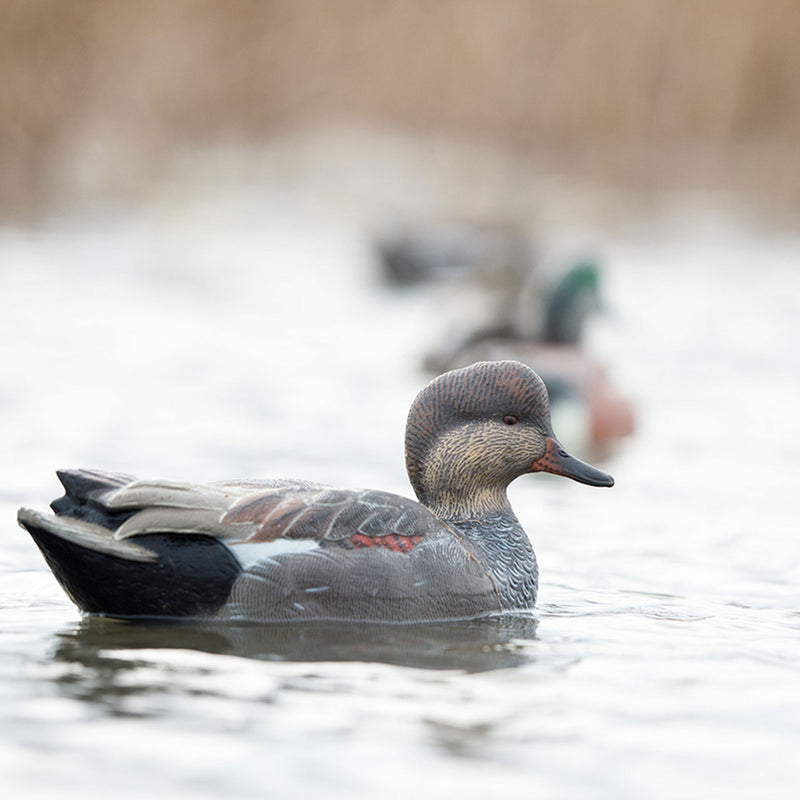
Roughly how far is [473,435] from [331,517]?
775mm

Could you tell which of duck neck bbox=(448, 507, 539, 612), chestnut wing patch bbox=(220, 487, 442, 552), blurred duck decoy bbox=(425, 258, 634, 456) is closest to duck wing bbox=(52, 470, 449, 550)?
chestnut wing patch bbox=(220, 487, 442, 552)

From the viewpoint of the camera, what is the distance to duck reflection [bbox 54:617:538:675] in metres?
4.82

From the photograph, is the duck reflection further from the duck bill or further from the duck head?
the duck bill

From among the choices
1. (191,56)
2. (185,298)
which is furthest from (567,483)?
(191,56)

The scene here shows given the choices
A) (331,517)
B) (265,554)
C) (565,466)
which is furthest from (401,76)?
(265,554)

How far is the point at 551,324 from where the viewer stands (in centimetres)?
1191

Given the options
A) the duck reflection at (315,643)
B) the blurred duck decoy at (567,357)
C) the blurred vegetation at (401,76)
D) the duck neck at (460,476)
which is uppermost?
the blurred vegetation at (401,76)

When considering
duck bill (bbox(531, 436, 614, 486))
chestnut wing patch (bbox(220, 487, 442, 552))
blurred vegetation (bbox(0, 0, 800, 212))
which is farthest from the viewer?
blurred vegetation (bbox(0, 0, 800, 212))

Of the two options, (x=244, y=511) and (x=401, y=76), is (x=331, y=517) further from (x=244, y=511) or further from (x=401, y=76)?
(x=401, y=76)

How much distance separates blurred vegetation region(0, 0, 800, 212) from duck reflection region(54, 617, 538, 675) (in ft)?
50.9

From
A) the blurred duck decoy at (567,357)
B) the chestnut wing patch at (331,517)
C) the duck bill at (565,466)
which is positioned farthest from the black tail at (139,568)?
the blurred duck decoy at (567,357)

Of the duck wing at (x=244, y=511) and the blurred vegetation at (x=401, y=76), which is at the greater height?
the blurred vegetation at (x=401, y=76)

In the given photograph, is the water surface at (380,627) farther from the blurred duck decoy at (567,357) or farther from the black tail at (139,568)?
the blurred duck decoy at (567,357)

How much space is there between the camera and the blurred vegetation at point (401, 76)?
20.4 metres
